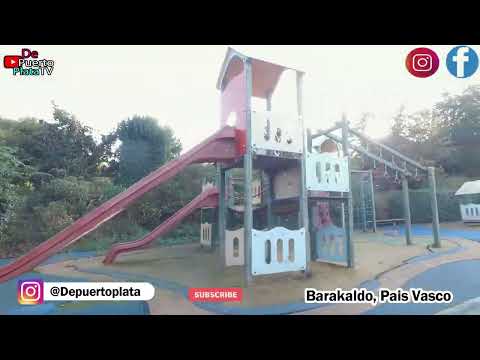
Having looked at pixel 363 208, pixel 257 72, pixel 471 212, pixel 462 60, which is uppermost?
pixel 257 72

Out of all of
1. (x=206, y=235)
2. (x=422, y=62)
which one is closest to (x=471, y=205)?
(x=206, y=235)

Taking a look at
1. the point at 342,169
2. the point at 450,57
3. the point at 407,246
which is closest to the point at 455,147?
the point at 407,246

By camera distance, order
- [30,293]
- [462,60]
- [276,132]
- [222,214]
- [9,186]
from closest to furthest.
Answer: [30,293], [462,60], [276,132], [222,214], [9,186]

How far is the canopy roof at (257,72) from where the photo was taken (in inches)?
171

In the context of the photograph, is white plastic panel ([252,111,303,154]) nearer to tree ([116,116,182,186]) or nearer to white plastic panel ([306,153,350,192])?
white plastic panel ([306,153,350,192])

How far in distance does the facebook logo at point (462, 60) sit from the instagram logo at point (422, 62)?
11 centimetres

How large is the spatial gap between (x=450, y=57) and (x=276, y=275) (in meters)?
3.24

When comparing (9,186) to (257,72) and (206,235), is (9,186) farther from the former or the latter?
(257,72)

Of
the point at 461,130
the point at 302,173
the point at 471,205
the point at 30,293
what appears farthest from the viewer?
the point at 461,130

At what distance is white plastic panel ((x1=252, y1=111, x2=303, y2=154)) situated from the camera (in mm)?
3963

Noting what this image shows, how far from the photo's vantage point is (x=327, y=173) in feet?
15.2

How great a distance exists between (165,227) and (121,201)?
3.23 m

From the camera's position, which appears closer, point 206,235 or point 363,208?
point 206,235

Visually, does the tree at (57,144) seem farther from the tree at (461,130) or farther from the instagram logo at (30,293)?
the tree at (461,130)
